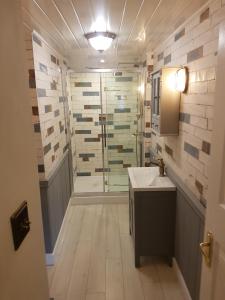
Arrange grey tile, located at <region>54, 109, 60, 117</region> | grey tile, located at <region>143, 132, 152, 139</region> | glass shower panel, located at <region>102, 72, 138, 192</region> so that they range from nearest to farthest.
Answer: grey tile, located at <region>54, 109, 60, 117</region>
grey tile, located at <region>143, 132, 152, 139</region>
glass shower panel, located at <region>102, 72, 138, 192</region>

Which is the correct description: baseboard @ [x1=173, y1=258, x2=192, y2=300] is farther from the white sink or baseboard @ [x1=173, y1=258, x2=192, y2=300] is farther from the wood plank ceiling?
the wood plank ceiling

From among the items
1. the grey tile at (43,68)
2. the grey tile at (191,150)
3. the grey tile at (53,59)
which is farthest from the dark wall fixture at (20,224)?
the grey tile at (53,59)

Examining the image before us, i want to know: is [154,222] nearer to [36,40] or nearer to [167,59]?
[167,59]

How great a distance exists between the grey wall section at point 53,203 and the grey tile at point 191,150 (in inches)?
50.1

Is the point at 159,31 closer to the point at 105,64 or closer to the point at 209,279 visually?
the point at 105,64

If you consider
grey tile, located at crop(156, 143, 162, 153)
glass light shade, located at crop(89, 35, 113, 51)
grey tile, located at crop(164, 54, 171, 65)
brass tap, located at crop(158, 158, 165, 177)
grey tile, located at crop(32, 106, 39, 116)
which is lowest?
brass tap, located at crop(158, 158, 165, 177)

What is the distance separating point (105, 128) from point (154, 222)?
7.16ft

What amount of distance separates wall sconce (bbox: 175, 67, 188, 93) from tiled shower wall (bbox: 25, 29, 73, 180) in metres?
1.17

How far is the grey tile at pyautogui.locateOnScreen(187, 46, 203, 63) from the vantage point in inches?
57.7

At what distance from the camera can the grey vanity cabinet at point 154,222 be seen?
2.00m

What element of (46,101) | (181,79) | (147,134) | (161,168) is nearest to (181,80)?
(181,79)

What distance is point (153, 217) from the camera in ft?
6.68

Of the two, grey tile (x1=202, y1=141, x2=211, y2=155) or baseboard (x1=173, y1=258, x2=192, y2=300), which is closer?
grey tile (x1=202, y1=141, x2=211, y2=155)

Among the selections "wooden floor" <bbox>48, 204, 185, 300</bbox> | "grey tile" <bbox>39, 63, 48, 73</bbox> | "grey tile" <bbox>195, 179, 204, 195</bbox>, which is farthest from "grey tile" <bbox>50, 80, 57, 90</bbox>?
"grey tile" <bbox>195, 179, 204, 195</bbox>
